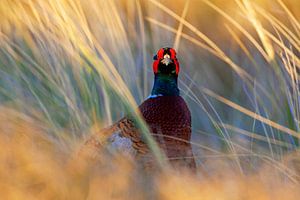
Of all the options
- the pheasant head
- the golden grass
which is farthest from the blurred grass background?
the pheasant head

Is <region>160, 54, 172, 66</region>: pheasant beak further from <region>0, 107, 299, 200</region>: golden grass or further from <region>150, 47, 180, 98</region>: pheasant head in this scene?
<region>0, 107, 299, 200</region>: golden grass

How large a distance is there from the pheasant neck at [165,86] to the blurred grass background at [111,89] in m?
0.10

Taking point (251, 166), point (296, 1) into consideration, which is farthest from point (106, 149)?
point (296, 1)

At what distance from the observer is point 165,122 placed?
303cm

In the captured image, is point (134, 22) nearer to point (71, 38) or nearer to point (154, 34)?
point (154, 34)

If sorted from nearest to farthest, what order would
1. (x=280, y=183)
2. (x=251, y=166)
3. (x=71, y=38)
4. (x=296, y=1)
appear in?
(x=280, y=183)
(x=251, y=166)
(x=71, y=38)
(x=296, y=1)

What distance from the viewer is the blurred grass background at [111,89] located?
2113 mm

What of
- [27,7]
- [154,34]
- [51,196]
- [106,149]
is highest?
[154,34]

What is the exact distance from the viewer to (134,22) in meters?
3.80

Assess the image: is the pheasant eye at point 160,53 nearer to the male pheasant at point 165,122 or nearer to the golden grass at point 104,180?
the male pheasant at point 165,122

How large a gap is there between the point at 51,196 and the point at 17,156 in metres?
0.16

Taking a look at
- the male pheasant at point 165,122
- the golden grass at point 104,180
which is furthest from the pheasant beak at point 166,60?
the golden grass at point 104,180

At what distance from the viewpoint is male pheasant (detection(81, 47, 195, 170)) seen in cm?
262

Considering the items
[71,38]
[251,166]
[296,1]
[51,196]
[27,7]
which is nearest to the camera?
[51,196]
